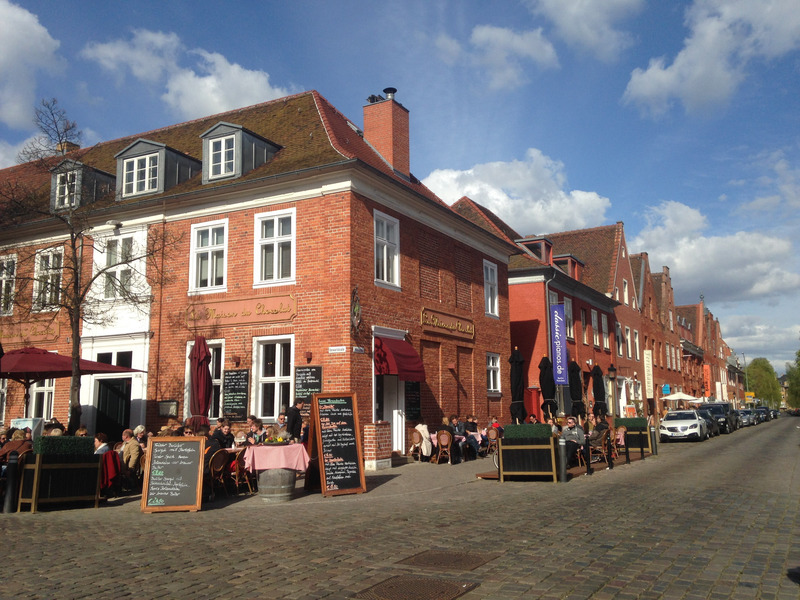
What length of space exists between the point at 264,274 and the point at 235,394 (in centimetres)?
322

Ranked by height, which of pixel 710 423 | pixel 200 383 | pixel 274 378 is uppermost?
pixel 274 378

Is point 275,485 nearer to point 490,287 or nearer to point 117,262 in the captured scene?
point 117,262

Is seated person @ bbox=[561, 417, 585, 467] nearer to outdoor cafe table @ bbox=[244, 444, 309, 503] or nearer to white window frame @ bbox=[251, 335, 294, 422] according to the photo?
outdoor cafe table @ bbox=[244, 444, 309, 503]

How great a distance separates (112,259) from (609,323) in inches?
1157

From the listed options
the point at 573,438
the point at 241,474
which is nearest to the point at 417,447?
the point at 573,438

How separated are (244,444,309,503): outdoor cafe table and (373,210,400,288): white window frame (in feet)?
21.9

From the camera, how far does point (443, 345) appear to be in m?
21.2

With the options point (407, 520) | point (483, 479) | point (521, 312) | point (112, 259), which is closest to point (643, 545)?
point (407, 520)

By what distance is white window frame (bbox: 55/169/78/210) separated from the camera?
18.0 m

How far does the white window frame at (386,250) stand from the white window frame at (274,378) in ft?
9.59

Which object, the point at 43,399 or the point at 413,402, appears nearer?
the point at 413,402

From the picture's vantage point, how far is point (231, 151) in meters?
19.7

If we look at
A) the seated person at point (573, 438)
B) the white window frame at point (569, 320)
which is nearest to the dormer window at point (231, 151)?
the seated person at point (573, 438)

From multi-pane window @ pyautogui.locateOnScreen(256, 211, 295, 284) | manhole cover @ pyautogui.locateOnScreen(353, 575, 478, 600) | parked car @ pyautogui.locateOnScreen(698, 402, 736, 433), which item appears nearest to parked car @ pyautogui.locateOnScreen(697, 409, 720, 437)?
parked car @ pyautogui.locateOnScreen(698, 402, 736, 433)
